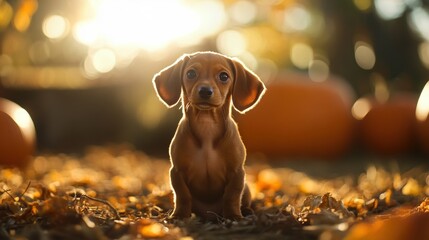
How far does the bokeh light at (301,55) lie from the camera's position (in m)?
14.2

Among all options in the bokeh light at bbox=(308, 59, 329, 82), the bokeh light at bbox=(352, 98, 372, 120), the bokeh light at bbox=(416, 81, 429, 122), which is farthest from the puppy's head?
the bokeh light at bbox=(308, 59, 329, 82)

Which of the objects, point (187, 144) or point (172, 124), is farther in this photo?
point (172, 124)

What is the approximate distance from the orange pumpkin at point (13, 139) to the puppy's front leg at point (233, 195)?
465 centimetres

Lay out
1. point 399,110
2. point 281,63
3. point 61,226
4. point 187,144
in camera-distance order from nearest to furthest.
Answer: point 61,226
point 187,144
point 399,110
point 281,63

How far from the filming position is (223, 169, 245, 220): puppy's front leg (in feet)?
12.4

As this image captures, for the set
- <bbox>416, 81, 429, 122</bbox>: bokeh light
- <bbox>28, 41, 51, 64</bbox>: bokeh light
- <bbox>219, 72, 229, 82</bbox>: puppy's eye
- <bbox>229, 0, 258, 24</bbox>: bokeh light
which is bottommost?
<bbox>416, 81, 429, 122</bbox>: bokeh light

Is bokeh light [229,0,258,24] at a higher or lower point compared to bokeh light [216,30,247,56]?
higher

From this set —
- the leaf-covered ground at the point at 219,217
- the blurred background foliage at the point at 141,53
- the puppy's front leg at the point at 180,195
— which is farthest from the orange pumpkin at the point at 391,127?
the puppy's front leg at the point at 180,195

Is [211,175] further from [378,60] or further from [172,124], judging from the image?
[378,60]

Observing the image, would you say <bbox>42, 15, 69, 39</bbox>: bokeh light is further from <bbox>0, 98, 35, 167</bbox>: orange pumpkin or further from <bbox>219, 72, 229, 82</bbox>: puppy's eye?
<bbox>219, 72, 229, 82</bbox>: puppy's eye

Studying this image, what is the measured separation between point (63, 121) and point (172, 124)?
2012 millimetres

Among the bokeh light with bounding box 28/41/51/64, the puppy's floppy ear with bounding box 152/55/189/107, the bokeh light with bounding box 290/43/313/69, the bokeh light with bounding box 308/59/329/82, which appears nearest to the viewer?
the puppy's floppy ear with bounding box 152/55/189/107

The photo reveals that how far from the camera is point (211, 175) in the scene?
12.4 ft

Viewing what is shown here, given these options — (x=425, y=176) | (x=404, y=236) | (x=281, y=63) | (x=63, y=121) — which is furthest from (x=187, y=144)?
(x=281, y=63)
